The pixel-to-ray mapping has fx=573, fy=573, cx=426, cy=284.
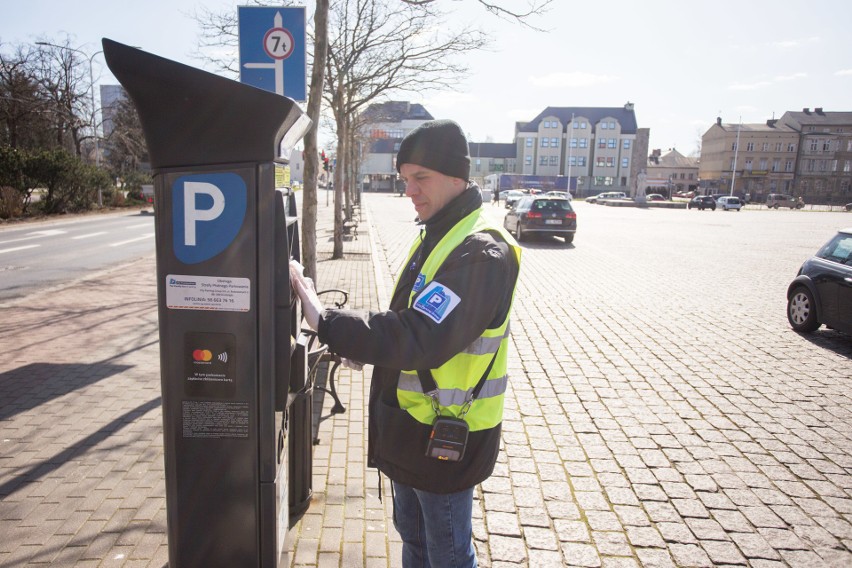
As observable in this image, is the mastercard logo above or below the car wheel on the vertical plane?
above

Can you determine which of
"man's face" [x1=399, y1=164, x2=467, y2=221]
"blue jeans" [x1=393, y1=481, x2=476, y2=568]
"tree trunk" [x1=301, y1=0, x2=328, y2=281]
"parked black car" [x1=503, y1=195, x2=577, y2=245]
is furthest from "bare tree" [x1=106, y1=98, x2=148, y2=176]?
"blue jeans" [x1=393, y1=481, x2=476, y2=568]

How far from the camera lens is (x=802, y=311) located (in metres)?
7.69

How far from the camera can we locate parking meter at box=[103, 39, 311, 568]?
6.07 ft

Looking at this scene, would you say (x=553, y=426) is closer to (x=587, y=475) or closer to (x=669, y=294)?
(x=587, y=475)

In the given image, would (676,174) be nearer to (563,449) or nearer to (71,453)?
(563,449)

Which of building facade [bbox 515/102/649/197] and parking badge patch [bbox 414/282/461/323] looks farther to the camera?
building facade [bbox 515/102/649/197]

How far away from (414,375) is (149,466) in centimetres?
258

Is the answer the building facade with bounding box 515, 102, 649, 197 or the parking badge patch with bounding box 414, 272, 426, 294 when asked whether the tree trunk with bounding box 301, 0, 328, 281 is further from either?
the building facade with bounding box 515, 102, 649, 197

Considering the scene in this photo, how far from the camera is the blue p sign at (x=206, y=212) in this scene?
6.26ft

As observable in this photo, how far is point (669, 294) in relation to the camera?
10234 mm

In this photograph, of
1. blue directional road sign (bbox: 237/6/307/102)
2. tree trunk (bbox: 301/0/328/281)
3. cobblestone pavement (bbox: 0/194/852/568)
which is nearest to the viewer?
cobblestone pavement (bbox: 0/194/852/568)

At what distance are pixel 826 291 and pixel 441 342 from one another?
24.8 feet

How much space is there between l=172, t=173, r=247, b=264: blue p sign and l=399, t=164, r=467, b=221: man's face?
56cm

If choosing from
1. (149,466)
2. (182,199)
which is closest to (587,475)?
Result: (149,466)
